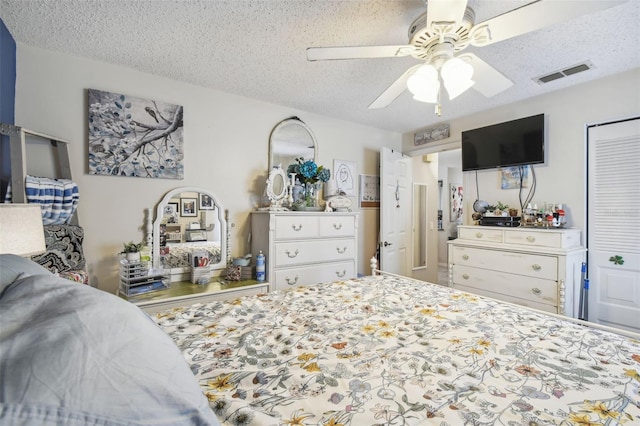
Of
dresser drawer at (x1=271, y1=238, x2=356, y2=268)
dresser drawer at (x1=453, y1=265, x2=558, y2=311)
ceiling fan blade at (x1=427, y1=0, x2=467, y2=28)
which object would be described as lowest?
dresser drawer at (x1=453, y1=265, x2=558, y2=311)

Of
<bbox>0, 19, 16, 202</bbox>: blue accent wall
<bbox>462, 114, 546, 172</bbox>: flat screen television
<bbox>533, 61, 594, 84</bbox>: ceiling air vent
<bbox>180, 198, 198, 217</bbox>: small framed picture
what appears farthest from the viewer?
<bbox>462, 114, 546, 172</bbox>: flat screen television

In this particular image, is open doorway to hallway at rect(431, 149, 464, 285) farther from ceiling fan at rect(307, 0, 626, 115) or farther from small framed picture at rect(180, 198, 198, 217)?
small framed picture at rect(180, 198, 198, 217)

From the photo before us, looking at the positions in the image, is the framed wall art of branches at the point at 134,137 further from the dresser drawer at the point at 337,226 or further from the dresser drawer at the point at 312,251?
the dresser drawer at the point at 337,226

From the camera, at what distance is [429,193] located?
16.3ft

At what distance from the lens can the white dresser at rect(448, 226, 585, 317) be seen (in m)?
2.45

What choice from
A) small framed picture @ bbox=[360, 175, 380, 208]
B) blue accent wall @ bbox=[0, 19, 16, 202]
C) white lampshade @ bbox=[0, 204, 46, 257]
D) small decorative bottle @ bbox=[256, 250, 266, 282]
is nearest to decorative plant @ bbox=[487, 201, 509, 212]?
small framed picture @ bbox=[360, 175, 380, 208]

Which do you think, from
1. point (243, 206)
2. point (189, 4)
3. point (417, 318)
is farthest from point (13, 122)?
point (417, 318)

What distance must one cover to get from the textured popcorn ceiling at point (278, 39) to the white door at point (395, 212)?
4.31ft

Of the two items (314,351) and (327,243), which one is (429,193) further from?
(314,351)

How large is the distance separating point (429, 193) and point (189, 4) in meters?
4.36

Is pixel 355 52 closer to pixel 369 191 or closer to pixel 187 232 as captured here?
pixel 187 232

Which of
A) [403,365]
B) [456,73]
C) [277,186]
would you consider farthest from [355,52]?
A: [277,186]

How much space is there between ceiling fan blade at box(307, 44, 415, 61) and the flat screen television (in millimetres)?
2135

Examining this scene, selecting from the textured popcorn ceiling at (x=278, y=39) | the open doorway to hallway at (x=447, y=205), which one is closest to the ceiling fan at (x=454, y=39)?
the textured popcorn ceiling at (x=278, y=39)
